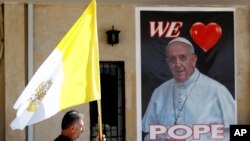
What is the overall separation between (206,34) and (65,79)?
4.61m

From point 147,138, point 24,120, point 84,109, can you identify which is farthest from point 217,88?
point 24,120

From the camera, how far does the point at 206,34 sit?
36.3 feet

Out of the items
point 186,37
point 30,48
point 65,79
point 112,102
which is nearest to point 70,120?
point 65,79

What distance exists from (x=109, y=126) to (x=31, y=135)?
125 centimetres

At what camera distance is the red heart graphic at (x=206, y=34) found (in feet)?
36.2

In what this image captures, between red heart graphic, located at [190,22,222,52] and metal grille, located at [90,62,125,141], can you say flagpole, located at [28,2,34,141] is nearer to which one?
metal grille, located at [90,62,125,141]

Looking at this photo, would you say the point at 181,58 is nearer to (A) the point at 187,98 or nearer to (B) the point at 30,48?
(A) the point at 187,98

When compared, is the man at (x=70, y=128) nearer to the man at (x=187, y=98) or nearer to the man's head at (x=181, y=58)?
the man at (x=187, y=98)

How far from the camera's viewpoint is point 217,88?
11.1 m

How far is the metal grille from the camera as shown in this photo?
10859mm

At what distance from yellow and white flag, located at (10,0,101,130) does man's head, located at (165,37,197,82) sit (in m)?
4.02

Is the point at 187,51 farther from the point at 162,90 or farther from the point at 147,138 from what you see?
the point at 147,138

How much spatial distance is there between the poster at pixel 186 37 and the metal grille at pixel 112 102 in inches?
10.9

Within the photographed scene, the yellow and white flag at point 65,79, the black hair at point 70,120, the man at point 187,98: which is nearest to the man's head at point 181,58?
the man at point 187,98
